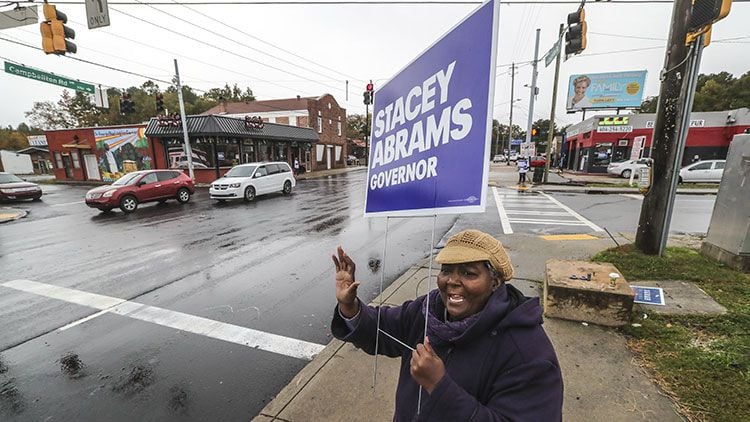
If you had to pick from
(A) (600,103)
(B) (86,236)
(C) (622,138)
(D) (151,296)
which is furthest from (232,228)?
(A) (600,103)

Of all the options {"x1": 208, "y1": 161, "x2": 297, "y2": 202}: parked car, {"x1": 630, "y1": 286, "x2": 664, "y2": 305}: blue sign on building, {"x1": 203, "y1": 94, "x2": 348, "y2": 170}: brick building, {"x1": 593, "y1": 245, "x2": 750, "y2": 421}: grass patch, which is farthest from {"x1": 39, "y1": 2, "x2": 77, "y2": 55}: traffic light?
{"x1": 203, "y1": 94, "x2": 348, "y2": 170}: brick building

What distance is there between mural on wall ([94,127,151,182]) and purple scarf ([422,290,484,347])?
29122 millimetres

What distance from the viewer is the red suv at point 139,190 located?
12.6 meters

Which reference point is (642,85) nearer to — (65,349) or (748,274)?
(748,274)

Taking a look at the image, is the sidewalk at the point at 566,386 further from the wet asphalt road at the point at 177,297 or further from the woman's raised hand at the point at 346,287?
the woman's raised hand at the point at 346,287

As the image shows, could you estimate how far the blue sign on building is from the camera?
3967 mm

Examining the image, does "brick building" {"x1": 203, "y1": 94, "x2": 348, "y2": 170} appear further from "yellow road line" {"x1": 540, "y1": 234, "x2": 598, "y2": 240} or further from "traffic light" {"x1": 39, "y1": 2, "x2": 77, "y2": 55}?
"yellow road line" {"x1": 540, "y1": 234, "x2": 598, "y2": 240}

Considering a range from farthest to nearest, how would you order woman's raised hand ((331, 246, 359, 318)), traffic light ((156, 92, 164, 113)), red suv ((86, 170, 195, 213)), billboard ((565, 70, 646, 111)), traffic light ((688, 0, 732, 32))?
billboard ((565, 70, 646, 111)) < traffic light ((156, 92, 164, 113)) < red suv ((86, 170, 195, 213)) < traffic light ((688, 0, 732, 32)) < woman's raised hand ((331, 246, 359, 318))

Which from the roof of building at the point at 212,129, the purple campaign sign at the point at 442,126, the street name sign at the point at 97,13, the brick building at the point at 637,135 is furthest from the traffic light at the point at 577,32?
the roof of building at the point at 212,129

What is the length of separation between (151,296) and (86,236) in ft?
19.9

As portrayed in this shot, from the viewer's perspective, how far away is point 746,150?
4.70 metres

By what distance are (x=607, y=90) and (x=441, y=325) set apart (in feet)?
139

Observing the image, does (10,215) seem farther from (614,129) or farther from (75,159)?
(614,129)

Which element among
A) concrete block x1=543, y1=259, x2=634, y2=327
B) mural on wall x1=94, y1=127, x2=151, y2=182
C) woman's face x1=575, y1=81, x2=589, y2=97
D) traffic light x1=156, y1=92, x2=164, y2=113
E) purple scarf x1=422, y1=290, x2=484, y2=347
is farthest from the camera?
Result: woman's face x1=575, y1=81, x2=589, y2=97
